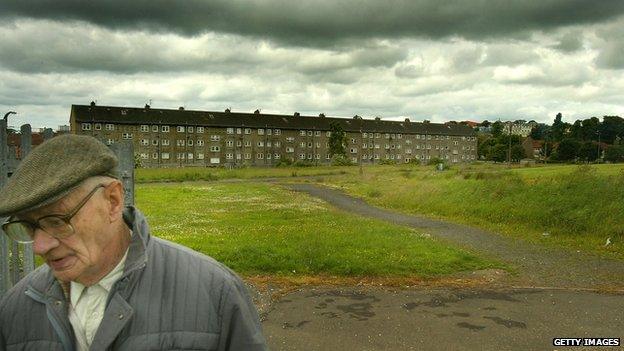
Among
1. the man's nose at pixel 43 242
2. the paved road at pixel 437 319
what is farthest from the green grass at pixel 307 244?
the man's nose at pixel 43 242

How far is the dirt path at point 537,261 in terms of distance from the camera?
1001 centimetres

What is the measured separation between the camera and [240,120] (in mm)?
96062

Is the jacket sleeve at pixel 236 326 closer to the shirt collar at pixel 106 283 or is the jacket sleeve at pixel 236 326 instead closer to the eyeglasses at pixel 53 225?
the shirt collar at pixel 106 283

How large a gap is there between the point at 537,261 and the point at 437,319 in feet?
19.3

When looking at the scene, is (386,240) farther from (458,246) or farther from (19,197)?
(19,197)

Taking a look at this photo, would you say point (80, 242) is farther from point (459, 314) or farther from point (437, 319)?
point (459, 314)

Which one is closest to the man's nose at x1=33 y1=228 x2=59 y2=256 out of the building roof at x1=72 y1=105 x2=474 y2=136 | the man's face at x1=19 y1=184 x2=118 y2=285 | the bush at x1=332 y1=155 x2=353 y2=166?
the man's face at x1=19 y1=184 x2=118 y2=285

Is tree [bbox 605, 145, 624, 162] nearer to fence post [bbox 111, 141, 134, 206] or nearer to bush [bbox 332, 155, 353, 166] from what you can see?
bush [bbox 332, 155, 353, 166]

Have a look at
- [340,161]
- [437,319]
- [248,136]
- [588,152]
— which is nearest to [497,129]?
[588,152]

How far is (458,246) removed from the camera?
45.8 feet

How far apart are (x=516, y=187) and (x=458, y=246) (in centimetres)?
850

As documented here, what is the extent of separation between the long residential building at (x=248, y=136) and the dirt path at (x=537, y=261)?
218 feet


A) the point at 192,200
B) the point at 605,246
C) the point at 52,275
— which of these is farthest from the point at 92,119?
the point at 52,275

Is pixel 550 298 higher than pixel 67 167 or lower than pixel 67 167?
lower
